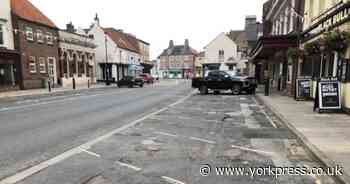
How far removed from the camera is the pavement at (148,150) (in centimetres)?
400

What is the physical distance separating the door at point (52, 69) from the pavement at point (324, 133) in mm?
25187

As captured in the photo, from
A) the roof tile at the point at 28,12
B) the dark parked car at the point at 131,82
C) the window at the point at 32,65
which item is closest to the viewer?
the roof tile at the point at 28,12

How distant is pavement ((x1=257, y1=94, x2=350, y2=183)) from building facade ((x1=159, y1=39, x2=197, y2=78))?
68114mm

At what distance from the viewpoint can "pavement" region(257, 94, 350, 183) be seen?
180 inches

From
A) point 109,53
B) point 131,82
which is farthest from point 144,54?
point 131,82

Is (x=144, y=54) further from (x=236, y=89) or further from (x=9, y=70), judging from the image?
(x=236, y=89)

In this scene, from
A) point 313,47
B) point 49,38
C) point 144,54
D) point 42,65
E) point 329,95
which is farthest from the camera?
point 144,54

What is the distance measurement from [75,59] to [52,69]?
185 inches

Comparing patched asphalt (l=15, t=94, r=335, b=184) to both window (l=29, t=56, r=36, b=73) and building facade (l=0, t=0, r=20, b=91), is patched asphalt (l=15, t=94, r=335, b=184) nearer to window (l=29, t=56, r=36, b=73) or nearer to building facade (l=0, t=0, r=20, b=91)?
building facade (l=0, t=0, r=20, b=91)

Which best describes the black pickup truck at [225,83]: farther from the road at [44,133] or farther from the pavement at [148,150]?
the road at [44,133]

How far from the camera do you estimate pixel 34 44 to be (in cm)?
2502

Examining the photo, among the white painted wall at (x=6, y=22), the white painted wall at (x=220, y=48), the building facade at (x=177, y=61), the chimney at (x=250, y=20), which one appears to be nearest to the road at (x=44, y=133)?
the white painted wall at (x=6, y=22)

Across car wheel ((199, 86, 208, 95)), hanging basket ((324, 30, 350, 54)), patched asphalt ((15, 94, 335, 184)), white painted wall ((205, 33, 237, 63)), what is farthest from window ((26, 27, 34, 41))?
white painted wall ((205, 33, 237, 63))

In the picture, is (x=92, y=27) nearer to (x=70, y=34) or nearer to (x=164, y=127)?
(x=70, y=34)
